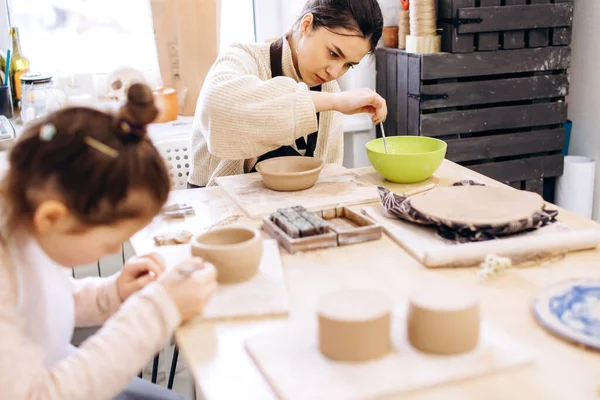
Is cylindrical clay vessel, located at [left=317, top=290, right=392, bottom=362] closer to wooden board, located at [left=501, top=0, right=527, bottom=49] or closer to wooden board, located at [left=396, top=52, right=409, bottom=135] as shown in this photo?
wooden board, located at [left=396, top=52, right=409, bottom=135]

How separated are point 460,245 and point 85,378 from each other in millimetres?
597

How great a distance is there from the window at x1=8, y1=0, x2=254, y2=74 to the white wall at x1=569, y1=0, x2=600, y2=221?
1704mm

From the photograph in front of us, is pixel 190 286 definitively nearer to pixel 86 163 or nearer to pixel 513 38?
pixel 86 163

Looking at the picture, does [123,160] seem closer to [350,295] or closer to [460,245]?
[350,295]

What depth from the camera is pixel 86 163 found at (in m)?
0.77

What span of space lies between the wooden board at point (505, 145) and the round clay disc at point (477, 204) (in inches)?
44.5

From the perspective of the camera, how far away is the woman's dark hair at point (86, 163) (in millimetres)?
769

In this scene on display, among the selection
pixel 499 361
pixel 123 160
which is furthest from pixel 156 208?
pixel 499 361

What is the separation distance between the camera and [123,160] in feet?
2.60

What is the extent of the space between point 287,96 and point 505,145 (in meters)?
1.31

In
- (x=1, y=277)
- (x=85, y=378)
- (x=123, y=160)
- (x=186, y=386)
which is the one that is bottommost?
(x=186, y=386)

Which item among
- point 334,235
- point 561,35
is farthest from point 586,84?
point 334,235

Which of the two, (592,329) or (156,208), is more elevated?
(156,208)

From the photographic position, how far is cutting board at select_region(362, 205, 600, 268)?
99cm
